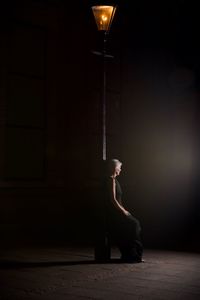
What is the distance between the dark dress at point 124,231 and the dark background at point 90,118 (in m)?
2.93

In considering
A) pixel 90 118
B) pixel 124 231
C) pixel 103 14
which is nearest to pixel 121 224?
pixel 124 231

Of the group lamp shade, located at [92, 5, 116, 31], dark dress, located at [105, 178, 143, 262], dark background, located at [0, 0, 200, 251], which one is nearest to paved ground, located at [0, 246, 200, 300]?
dark dress, located at [105, 178, 143, 262]

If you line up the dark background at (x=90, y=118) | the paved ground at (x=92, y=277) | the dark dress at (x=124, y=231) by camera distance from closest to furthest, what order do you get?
the paved ground at (x=92, y=277), the dark dress at (x=124, y=231), the dark background at (x=90, y=118)

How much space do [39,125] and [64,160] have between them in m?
1.09

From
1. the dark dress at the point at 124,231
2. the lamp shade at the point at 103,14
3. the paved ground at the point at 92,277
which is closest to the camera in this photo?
the paved ground at the point at 92,277

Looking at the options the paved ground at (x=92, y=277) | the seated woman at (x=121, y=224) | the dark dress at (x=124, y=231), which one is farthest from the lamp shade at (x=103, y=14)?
the paved ground at (x=92, y=277)

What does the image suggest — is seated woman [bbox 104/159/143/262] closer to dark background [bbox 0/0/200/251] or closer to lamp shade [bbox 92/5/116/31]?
lamp shade [bbox 92/5/116/31]

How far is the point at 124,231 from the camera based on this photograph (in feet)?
33.3

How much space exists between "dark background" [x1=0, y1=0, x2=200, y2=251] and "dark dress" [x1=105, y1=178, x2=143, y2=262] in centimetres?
293

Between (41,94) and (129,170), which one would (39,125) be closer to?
(41,94)

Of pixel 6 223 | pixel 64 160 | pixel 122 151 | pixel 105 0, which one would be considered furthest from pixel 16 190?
pixel 105 0

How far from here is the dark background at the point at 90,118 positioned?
1370cm

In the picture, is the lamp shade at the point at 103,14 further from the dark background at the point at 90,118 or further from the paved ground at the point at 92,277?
the paved ground at the point at 92,277

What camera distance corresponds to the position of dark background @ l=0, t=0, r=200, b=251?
13.7 meters
